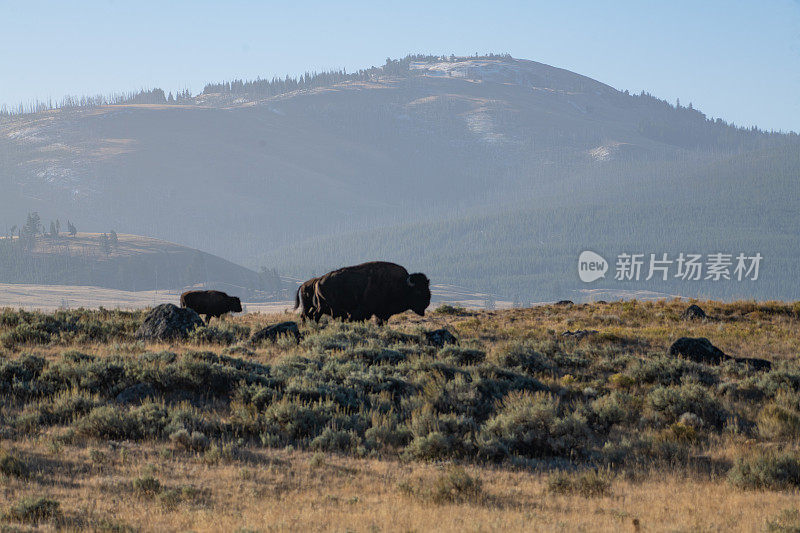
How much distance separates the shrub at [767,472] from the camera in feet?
31.0

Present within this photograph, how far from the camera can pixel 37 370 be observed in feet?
44.6

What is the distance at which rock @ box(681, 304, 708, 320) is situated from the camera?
1115 inches

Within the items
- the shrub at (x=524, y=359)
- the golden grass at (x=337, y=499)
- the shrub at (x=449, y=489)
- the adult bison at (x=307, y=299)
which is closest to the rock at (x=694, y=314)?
the shrub at (x=524, y=359)

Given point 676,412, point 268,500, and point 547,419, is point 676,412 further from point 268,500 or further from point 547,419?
point 268,500

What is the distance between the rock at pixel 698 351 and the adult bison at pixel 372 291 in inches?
307

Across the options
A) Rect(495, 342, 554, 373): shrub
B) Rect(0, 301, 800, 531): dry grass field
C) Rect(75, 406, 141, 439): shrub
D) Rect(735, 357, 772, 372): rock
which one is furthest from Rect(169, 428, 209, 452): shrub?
Rect(735, 357, 772, 372): rock

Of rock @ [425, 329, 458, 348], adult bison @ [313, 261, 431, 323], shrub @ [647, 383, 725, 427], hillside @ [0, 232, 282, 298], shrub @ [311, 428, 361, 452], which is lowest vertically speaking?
hillside @ [0, 232, 282, 298]

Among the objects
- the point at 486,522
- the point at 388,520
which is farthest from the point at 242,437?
the point at 486,522

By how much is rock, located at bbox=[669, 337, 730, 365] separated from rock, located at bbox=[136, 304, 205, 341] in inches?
496

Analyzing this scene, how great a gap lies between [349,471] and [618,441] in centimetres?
448

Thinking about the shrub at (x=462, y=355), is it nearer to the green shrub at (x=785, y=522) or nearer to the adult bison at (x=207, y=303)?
the green shrub at (x=785, y=522)

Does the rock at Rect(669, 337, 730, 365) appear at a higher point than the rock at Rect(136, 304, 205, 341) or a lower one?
higher

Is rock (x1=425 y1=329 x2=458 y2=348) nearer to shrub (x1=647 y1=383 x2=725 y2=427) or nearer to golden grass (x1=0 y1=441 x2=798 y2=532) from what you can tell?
shrub (x1=647 y1=383 x2=725 y2=427)

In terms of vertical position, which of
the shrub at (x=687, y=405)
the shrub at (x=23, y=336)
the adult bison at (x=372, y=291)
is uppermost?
the adult bison at (x=372, y=291)
